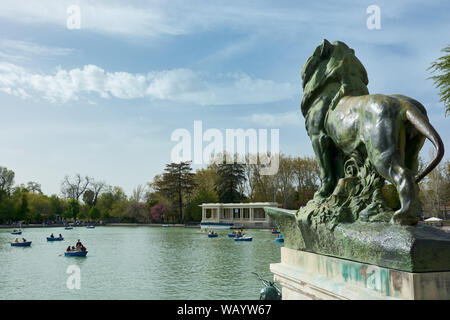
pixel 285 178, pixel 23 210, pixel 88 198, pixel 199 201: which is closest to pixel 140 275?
pixel 285 178

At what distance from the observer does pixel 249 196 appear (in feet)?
180

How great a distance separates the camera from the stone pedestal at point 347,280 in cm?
276

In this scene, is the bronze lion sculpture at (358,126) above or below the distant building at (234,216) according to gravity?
above

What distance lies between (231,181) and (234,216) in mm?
6213

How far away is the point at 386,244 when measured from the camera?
9.66 ft

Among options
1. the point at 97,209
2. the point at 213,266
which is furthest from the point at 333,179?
the point at 97,209

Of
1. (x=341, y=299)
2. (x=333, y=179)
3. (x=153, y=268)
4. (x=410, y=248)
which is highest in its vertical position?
(x=333, y=179)

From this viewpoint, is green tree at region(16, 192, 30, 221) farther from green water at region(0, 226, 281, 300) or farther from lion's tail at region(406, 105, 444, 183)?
lion's tail at region(406, 105, 444, 183)

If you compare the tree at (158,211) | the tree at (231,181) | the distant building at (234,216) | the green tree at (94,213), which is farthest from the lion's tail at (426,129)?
the green tree at (94,213)

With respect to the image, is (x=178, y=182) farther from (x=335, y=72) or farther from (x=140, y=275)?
(x=335, y=72)

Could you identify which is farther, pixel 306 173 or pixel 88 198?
pixel 88 198

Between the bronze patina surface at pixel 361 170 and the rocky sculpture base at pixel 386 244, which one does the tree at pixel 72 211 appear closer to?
the bronze patina surface at pixel 361 170
